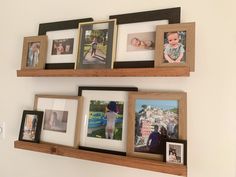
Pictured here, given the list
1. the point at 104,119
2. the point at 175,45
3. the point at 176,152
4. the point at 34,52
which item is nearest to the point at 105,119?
the point at 104,119

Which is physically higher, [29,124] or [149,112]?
[149,112]

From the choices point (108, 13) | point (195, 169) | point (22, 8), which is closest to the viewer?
point (195, 169)

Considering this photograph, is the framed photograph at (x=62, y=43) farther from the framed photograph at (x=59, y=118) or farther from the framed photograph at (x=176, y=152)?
the framed photograph at (x=176, y=152)

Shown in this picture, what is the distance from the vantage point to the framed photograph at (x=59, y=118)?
1234 mm

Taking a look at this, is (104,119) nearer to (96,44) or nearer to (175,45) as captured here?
(96,44)

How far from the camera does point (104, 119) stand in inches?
46.8

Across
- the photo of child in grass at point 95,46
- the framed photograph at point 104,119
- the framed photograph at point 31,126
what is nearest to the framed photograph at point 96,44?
the photo of child in grass at point 95,46

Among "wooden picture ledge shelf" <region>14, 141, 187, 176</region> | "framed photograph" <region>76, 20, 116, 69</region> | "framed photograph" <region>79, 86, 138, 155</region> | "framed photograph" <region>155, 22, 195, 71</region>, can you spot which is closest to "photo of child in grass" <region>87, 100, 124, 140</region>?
"framed photograph" <region>79, 86, 138, 155</region>

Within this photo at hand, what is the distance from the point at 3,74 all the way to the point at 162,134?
121 centimetres

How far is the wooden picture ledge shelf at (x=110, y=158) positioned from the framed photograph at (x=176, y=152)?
0.10 ft

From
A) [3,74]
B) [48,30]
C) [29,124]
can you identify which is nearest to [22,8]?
[48,30]

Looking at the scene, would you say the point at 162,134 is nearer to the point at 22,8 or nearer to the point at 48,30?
the point at 48,30

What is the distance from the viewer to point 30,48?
4.52 ft

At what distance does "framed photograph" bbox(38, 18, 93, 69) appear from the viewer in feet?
4.23
